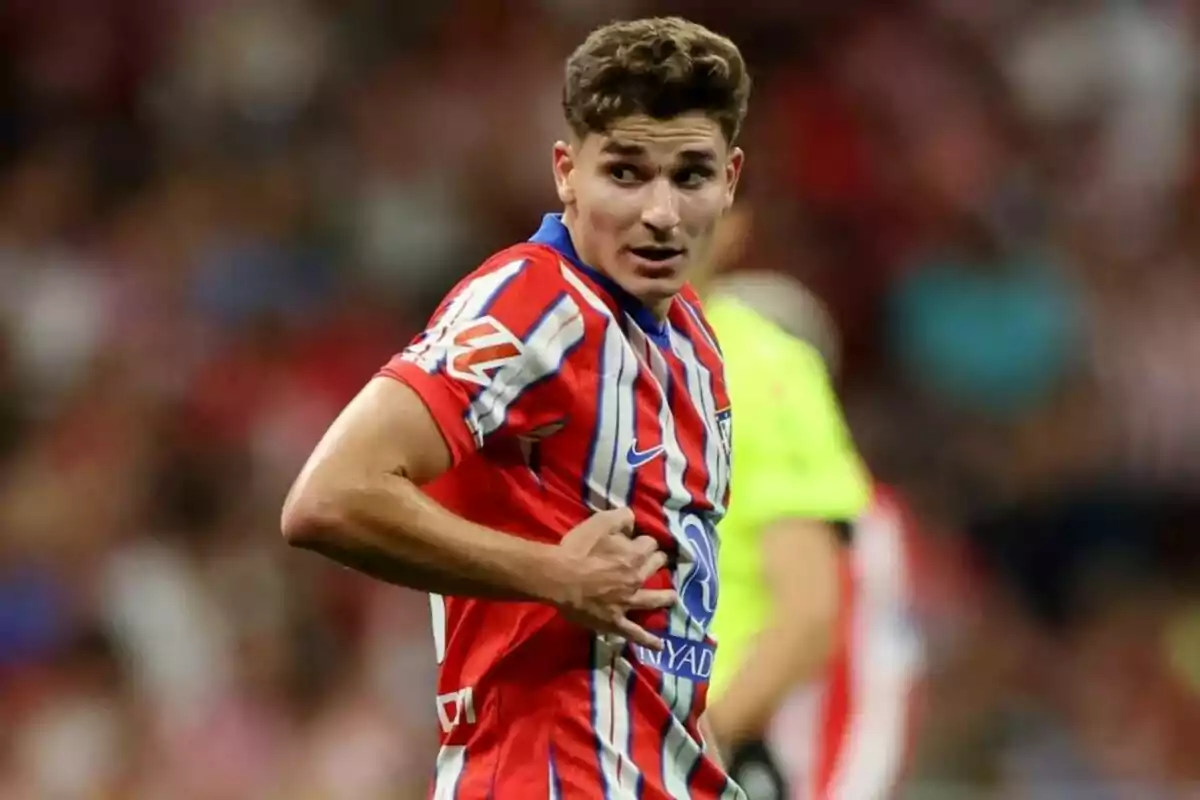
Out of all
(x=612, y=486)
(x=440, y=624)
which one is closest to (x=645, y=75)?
(x=612, y=486)

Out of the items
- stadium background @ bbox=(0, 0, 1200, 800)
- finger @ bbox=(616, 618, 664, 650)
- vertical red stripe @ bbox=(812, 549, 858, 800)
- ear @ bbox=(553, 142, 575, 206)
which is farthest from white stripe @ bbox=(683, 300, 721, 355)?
stadium background @ bbox=(0, 0, 1200, 800)

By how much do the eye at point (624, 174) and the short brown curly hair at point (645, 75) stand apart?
53 millimetres

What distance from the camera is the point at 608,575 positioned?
264cm

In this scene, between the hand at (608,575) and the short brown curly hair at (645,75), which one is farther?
the short brown curly hair at (645,75)

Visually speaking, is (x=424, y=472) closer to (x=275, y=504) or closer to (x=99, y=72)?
(x=275, y=504)

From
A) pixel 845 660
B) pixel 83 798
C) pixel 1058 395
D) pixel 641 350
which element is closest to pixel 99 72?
pixel 83 798

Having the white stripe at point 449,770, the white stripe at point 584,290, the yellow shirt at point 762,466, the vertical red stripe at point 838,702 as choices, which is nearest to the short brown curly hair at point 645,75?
the white stripe at point 584,290

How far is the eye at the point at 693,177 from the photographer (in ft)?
9.43

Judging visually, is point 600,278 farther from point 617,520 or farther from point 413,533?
point 413,533

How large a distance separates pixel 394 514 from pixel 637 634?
14.9 inches

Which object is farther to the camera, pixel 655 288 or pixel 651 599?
pixel 655 288

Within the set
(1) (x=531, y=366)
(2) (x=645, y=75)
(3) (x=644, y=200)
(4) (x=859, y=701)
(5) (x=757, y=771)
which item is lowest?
(4) (x=859, y=701)

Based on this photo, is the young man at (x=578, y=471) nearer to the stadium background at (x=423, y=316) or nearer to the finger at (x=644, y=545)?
the finger at (x=644, y=545)

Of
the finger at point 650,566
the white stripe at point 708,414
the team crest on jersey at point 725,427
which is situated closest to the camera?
the finger at point 650,566
